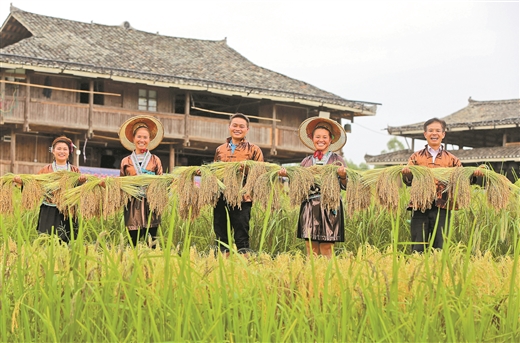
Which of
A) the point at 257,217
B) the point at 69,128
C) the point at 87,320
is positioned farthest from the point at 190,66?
the point at 87,320

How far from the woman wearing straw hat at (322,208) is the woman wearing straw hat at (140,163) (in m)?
1.09

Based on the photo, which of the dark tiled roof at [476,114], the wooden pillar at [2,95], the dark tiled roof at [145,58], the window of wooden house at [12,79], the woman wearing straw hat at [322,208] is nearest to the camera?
the woman wearing straw hat at [322,208]

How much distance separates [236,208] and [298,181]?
2.08 ft

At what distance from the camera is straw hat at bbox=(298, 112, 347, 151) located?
548 cm

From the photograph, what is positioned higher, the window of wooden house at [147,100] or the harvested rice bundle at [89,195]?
the window of wooden house at [147,100]

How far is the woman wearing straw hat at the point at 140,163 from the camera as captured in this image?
18.0 ft

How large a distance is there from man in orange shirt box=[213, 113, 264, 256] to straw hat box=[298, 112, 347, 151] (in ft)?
1.34

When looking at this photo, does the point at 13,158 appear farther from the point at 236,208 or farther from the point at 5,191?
the point at 236,208

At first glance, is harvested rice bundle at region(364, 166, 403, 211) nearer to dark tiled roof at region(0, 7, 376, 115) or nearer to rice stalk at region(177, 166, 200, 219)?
rice stalk at region(177, 166, 200, 219)

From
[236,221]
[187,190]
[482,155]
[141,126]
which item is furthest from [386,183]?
[482,155]

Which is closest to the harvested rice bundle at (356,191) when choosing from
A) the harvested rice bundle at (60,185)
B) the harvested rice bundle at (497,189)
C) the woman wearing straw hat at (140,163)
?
the harvested rice bundle at (497,189)

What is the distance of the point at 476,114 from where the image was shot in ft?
86.3

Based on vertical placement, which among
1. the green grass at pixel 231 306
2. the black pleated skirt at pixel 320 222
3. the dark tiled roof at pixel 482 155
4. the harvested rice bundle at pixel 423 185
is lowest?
the green grass at pixel 231 306

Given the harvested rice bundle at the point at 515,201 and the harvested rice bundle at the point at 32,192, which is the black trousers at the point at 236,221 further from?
the harvested rice bundle at the point at 515,201
